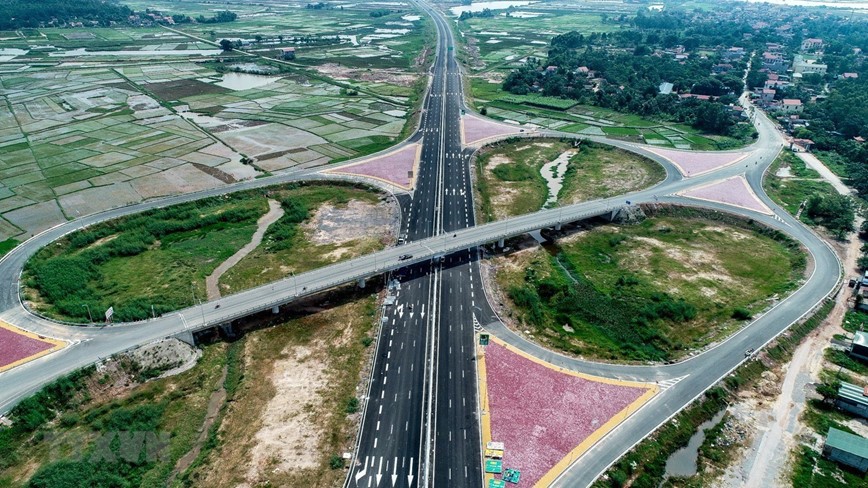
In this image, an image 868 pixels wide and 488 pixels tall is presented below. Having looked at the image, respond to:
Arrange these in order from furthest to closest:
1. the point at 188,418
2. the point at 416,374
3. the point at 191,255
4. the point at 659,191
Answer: the point at 659,191 → the point at 191,255 → the point at 416,374 → the point at 188,418

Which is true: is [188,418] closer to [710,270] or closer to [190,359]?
[190,359]

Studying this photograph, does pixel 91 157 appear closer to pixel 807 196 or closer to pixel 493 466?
pixel 493 466

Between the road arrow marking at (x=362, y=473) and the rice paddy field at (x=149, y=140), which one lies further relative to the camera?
the rice paddy field at (x=149, y=140)

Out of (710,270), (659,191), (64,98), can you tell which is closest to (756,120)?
(659,191)

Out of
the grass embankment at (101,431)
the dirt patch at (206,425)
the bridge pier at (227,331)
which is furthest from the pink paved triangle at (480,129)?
the grass embankment at (101,431)

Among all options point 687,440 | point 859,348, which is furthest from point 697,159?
point 687,440

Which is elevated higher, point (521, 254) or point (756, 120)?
point (756, 120)

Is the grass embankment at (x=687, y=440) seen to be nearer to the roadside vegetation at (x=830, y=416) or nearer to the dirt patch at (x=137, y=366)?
the roadside vegetation at (x=830, y=416)
